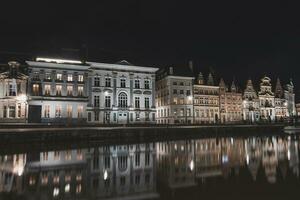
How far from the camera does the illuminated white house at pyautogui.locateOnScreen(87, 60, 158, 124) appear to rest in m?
56.9

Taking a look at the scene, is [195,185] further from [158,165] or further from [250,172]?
[158,165]

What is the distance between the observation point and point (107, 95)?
58062mm

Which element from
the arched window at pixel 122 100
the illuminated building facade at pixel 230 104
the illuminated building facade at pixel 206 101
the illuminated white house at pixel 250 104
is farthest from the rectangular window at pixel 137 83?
the illuminated white house at pixel 250 104

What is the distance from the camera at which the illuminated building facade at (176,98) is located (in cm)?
6925

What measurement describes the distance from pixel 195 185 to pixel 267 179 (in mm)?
3745

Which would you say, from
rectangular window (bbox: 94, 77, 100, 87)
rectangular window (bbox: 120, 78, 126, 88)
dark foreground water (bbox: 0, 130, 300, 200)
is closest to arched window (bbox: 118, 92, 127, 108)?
rectangular window (bbox: 120, 78, 126, 88)

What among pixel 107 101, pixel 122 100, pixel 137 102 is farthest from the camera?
pixel 137 102

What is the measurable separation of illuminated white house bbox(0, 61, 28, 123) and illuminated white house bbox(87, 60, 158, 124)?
13023mm

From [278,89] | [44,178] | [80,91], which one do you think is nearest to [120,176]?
[44,178]

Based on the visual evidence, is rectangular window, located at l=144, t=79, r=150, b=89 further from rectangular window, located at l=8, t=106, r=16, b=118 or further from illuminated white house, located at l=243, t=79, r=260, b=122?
illuminated white house, located at l=243, t=79, r=260, b=122

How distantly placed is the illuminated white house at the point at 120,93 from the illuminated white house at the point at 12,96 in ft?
42.7

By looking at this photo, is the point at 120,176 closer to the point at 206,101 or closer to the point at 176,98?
the point at 176,98

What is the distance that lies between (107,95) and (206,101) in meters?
31.5

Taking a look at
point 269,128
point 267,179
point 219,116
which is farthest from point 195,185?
point 219,116
